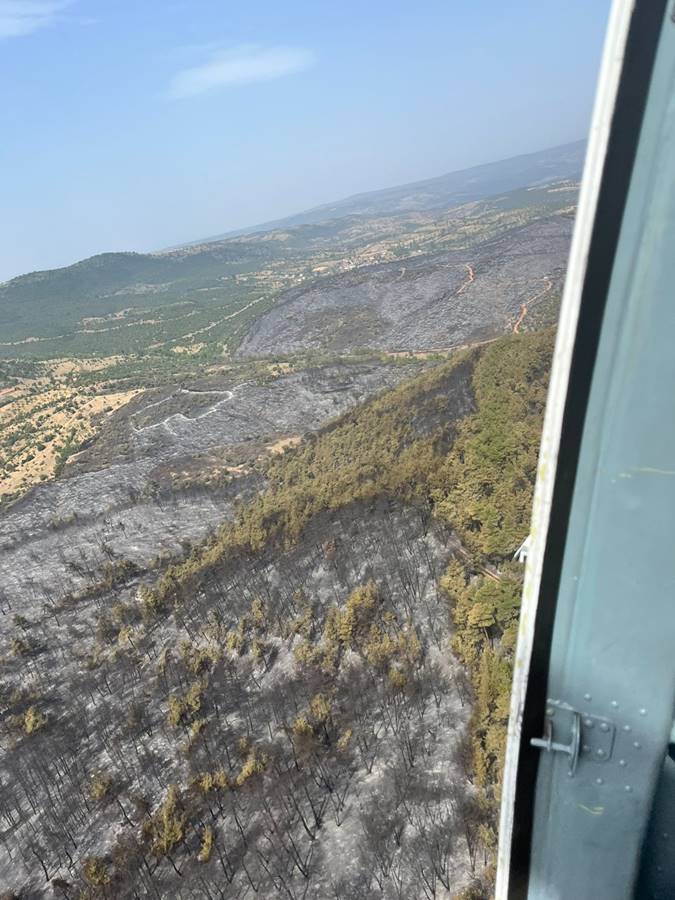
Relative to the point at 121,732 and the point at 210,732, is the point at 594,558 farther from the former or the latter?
the point at 121,732

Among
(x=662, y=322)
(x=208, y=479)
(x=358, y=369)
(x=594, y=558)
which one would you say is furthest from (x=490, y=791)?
(x=358, y=369)

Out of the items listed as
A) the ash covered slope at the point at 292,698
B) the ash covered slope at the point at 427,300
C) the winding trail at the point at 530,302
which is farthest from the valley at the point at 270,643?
the ash covered slope at the point at 427,300

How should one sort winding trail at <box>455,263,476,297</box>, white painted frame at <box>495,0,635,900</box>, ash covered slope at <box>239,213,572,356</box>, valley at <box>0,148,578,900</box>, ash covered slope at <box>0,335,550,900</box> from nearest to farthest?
white painted frame at <box>495,0,635,900</box> → ash covered slope at <box>0,335,550,900</box> → valley at <box>0,148,578,900</box> → ash covered slope at <box>239,213,572,356</box> → winding trail at <box>455,263,476,297</box>

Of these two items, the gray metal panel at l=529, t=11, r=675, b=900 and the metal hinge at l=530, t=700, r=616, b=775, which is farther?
the metal hinge at l=530, t=700, r=616, b=775

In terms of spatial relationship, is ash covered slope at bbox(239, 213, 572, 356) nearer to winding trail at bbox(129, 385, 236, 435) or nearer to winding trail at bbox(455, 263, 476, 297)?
winding trail at bbox(455, 263, 476, 297)

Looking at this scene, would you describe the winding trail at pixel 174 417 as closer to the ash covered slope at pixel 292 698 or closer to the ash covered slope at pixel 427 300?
the ash covered slope at pixel 292 698

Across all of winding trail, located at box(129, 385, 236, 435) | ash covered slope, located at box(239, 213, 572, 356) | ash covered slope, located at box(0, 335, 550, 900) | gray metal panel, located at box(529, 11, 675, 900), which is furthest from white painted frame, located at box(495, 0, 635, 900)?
ash covered slope, located at box(239, 213, 572, 356)
